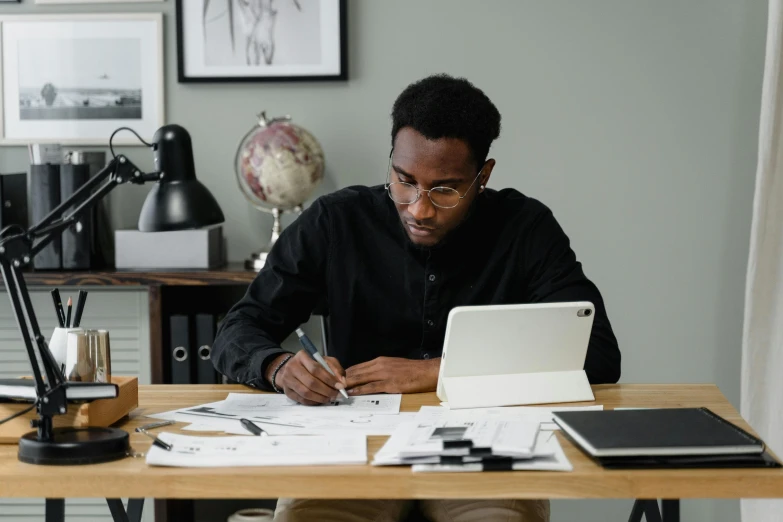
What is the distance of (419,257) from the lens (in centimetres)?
210

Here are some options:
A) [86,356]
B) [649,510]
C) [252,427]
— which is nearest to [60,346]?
[86,356]

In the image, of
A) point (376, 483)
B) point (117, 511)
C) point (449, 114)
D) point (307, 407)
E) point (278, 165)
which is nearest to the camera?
point (376, 483)

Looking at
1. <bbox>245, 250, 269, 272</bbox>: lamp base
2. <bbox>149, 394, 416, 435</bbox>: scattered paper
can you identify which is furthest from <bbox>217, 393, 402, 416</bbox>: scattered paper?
<bbox>245, 250, 269, 272</bbox>: lamp base

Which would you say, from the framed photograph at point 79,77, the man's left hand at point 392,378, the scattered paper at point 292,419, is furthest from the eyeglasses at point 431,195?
the framed photograph at point 79,77

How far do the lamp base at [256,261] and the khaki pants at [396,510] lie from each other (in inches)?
47.3

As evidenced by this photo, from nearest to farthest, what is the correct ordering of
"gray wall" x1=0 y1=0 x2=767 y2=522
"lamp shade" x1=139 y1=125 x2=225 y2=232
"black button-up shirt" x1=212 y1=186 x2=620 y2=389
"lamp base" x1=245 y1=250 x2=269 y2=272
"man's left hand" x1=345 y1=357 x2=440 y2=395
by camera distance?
"lamp shade" x1=139 y1=125 x2=225 y2=232, "man's left hand" x1=345 y1=357 x2=440 y2=395, "black button-up shirt" x1=212 y1=186 x2=620 y2=389, "lamp base" x1=245 y1=250 x2=269 y2=272, "gray wall" x1=0 y1=0 x2=767 y2=522

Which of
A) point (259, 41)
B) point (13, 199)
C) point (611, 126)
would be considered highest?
point (259, 41)

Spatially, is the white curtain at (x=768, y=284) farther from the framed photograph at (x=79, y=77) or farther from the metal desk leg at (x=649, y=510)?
the framed photograph at (x=79, y=77)

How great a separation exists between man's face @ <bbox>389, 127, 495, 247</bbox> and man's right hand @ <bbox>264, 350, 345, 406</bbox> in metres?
0.39

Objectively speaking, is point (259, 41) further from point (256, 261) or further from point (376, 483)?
point (376, 483)

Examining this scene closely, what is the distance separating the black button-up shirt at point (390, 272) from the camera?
6.79ft

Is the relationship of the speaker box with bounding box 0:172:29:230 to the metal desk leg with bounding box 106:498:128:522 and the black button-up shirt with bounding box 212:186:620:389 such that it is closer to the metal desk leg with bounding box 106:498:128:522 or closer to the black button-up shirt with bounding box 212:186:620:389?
the black button-up shirt with bounding box 212:186:620:389

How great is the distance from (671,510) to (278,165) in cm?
166

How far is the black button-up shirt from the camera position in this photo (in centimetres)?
207
